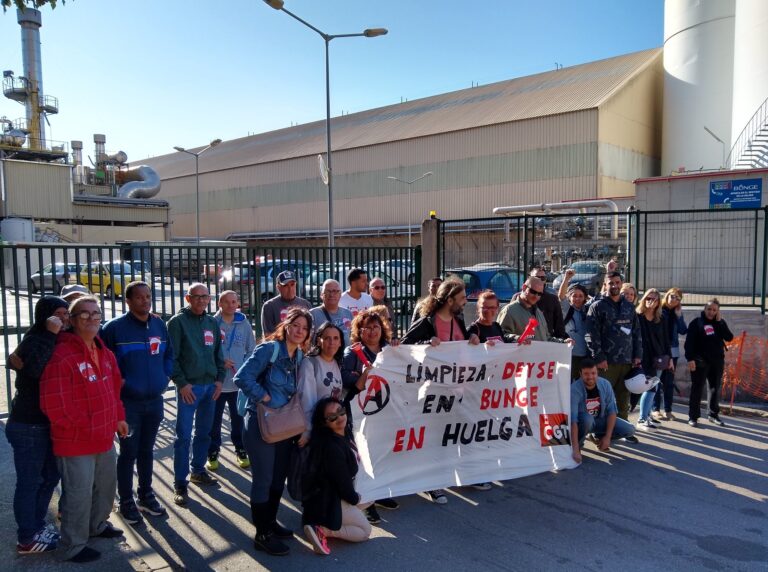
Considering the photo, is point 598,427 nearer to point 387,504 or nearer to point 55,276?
point 387,504

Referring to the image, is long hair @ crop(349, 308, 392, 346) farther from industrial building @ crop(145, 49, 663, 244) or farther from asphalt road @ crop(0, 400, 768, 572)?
industrial building @ crop(145, 49, 663, 244)

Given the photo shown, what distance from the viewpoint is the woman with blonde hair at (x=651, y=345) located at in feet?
23.9

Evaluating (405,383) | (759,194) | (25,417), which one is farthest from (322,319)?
(759,194)

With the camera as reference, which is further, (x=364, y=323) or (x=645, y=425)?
(x=645, y=425)

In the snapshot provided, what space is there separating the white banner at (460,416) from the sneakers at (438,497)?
0.27ft

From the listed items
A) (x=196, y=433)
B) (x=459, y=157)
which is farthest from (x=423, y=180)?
(x=196, y=433)

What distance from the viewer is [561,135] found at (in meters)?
36.0

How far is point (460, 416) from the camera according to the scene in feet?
17.8

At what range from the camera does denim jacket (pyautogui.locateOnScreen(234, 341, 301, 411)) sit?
4.07 metres

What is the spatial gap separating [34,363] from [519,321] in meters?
4.74

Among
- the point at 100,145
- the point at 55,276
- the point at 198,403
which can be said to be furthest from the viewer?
the point at 100,145

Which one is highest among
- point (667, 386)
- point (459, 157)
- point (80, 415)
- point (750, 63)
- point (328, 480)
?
point (750, 63)

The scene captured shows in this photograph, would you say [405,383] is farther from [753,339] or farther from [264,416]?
[753,339]

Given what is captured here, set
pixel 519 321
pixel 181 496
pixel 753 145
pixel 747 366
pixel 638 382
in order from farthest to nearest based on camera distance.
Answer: pixel 753 145 → pixel 747 366 → pixel 638 382 → pixel 519 321 → pixel 181 496
